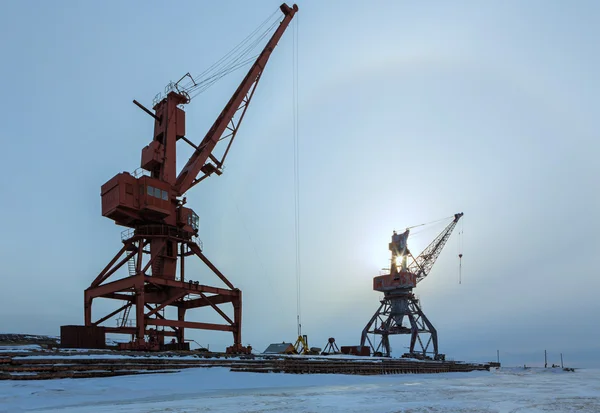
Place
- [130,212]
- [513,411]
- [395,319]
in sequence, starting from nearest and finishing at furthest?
1. [513,411]
2. [130,212]
3. [395,319]

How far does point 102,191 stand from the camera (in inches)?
1645

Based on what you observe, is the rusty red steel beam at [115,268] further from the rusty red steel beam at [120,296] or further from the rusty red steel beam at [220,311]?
the rusty red steel beam at [220,311]

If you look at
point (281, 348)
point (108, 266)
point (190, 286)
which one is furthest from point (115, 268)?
point (281, 348)

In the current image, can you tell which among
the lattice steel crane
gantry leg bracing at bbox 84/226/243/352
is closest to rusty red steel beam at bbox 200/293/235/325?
gantry leg bracing at bbox 84/226/243/352

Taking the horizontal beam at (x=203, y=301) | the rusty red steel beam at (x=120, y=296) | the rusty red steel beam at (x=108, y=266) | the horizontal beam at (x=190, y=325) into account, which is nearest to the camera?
the horizontal beam at (x=190, y=325)

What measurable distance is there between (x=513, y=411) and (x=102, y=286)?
34.2m

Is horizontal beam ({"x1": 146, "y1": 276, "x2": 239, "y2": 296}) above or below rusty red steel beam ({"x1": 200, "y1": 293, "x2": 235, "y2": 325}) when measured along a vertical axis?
above

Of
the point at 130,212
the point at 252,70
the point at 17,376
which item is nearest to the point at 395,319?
the point at 252,70

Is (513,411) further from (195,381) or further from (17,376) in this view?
(17,376)

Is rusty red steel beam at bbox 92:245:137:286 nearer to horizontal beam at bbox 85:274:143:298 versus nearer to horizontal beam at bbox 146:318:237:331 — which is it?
horizontal beam at bbox 85:274:143:298

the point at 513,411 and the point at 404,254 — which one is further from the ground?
the point at 404,254

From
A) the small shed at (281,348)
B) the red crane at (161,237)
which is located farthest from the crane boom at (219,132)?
the small shed at (281,348)

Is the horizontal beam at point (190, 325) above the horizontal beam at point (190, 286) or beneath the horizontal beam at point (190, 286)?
beneath

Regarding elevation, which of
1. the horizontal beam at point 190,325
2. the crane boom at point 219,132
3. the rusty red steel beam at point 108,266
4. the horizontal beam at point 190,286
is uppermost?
the crane boom at point 219,132
